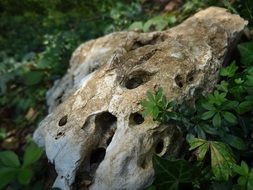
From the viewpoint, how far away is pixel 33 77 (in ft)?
15.6

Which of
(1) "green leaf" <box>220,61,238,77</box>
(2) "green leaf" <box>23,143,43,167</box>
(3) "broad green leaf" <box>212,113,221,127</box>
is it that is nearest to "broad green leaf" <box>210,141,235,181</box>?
(3) "broad green leaf" <box>212,113,221,127</box>

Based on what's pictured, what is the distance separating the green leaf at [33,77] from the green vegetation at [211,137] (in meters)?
2.44

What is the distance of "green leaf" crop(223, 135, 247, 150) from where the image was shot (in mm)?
2383

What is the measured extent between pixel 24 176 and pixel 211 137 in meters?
1.14

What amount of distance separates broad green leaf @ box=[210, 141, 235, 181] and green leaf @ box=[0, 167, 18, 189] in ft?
3.80

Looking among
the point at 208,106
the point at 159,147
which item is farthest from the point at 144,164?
the point at 208,106

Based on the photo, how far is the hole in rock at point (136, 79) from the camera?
2.84 metres

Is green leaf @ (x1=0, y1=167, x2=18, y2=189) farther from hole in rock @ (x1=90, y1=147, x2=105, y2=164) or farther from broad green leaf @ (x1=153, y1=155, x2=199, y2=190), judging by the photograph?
broad green leaf @ (x1=153, y1=155, x2=199, y2=190)

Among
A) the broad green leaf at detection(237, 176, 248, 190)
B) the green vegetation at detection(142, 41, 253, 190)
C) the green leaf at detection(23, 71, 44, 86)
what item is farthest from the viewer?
the green leaf at detection(23, 71, 44, 86)

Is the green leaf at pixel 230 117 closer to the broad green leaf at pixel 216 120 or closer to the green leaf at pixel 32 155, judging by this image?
the broad green leaf at pixel 216 120

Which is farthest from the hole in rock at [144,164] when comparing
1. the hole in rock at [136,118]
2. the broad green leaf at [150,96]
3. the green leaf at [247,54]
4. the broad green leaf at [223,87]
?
the green leaf at [247,54]

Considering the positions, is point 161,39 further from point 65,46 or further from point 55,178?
point 65,46

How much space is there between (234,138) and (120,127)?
2.33 feet

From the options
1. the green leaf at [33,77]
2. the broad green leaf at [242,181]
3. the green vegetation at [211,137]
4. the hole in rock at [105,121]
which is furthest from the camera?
the green leaf at [33,77]
